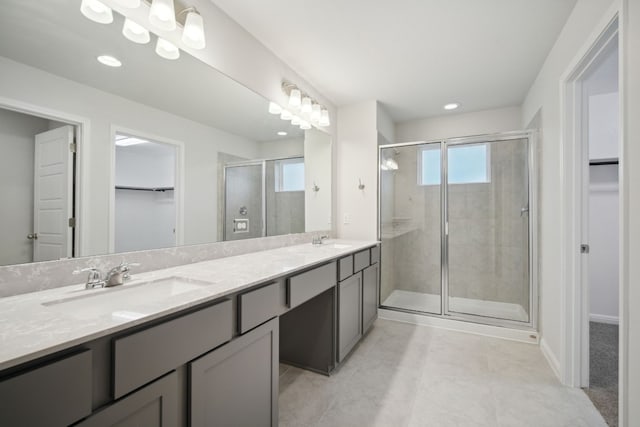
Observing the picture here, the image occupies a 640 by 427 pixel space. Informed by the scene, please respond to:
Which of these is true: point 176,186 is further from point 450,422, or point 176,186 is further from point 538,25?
point 538,25

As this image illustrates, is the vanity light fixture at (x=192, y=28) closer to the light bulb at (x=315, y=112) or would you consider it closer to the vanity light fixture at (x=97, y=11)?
the vanity light fixture at (x=97, y=11)

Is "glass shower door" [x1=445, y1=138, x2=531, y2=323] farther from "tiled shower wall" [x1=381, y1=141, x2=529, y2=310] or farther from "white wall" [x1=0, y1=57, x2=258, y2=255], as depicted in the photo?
"white wall" [x1=0, y1=57, x2=258, y2=255]

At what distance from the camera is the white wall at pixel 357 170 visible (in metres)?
3.12

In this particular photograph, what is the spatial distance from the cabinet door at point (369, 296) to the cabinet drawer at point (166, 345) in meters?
1.60

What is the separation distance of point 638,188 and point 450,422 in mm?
1416

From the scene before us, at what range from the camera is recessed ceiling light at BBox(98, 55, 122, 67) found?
1.24 meters

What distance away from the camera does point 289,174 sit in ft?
8.24

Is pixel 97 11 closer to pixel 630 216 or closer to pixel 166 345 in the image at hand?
pixel 166 345

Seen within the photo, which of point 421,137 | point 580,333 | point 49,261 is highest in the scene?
point 421,137

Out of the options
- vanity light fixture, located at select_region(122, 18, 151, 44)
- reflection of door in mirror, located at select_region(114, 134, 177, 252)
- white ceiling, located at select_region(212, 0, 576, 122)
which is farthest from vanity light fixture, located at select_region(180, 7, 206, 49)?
reflection of door in mirror, located at select_region(114, 134, 177, 252)

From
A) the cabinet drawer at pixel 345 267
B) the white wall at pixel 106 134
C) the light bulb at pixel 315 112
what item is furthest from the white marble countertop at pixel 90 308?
the light bulb at pixel 315 112

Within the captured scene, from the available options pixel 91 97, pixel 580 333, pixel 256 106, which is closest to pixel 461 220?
pixel 580 333

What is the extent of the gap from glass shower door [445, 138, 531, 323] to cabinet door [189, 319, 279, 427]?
235 centimetres

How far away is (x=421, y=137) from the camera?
382 centimetres
